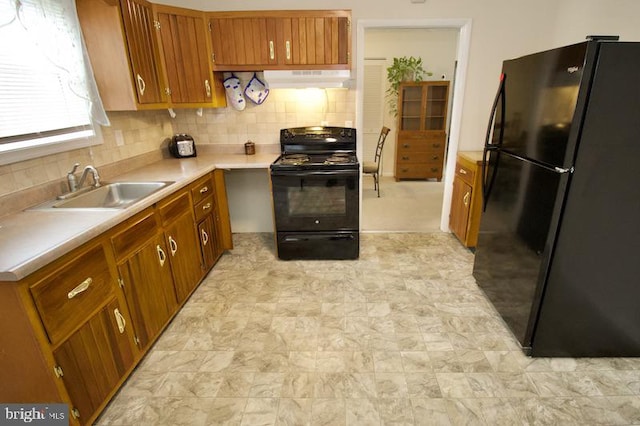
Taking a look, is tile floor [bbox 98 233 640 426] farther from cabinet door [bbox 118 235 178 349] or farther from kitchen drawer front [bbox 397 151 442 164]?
kitchen drawer front [bbox 397 151 442 164]

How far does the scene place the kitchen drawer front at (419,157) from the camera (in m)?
5.52

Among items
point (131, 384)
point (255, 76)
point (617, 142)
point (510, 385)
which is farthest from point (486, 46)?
point (131, 384)

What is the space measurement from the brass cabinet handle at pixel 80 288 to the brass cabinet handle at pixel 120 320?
24 centimetres

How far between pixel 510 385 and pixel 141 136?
124 inches

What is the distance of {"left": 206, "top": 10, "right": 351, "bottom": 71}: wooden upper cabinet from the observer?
2.67 m

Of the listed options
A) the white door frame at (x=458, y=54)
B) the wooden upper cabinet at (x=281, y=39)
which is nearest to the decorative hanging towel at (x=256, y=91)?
the wooden upper cabinet at (x=281, y=39)

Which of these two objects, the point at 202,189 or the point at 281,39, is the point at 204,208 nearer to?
the point at 202,189

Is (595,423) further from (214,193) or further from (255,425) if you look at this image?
(214,193)

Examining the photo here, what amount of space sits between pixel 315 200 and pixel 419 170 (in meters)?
3.36

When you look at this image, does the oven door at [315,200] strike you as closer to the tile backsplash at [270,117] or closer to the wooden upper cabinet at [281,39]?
the tile backsplash at [270,117]

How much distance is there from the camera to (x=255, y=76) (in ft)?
9.98

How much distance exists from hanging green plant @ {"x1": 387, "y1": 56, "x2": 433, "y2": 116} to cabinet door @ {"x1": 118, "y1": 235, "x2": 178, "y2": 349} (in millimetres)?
4710

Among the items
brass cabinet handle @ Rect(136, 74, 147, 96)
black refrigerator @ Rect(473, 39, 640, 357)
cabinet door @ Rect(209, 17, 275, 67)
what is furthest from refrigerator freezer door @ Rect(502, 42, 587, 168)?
brass cabinet handle @ Rect(136, 74, 147, 96)

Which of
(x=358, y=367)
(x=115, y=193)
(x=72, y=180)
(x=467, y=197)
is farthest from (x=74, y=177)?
(x=467, y=197)
